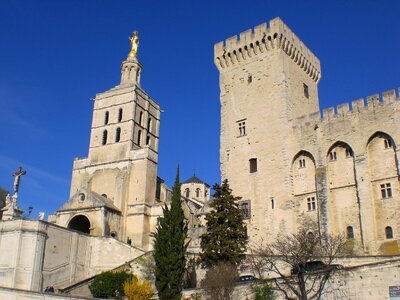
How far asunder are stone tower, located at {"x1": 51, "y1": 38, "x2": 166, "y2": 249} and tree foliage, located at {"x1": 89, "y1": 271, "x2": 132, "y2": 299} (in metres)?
11.1

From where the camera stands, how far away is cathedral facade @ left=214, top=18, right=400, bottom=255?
29.8m

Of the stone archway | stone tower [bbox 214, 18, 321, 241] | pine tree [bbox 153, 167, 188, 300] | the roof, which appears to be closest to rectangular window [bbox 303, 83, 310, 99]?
stone tower [bbox 214, 18, 321, 241]

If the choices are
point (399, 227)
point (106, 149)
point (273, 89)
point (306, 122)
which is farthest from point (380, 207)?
point (106, 149)

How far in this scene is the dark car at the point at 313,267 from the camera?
74.6ft

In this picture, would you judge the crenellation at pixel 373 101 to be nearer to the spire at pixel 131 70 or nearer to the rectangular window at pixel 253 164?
the rectangular window at pixel 253 164

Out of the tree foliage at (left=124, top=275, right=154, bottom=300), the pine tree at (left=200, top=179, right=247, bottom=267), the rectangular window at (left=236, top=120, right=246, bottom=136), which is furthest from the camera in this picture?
the rectangular window at (left=236, top=120, right=246, bottom=136)

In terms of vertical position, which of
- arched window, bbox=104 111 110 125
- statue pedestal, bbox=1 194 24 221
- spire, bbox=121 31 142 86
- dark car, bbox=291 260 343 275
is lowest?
dark car, bbox=291 260 343 275

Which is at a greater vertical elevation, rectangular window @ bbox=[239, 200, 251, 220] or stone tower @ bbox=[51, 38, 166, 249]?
stone tower @ bbox=[51, 38, 166, 249]

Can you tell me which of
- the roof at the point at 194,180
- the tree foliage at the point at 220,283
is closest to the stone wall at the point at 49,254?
the tree foliage at the point at 220,283

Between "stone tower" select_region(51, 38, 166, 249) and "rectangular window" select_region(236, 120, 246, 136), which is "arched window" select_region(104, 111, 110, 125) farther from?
"rectangular window" select_region(236, 120, 246, 136)

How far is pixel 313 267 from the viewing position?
2423cm

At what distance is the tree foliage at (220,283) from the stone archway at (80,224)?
66.3ft

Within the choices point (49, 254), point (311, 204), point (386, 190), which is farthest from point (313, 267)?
point (49, 254)

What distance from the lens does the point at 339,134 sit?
3222 cm
